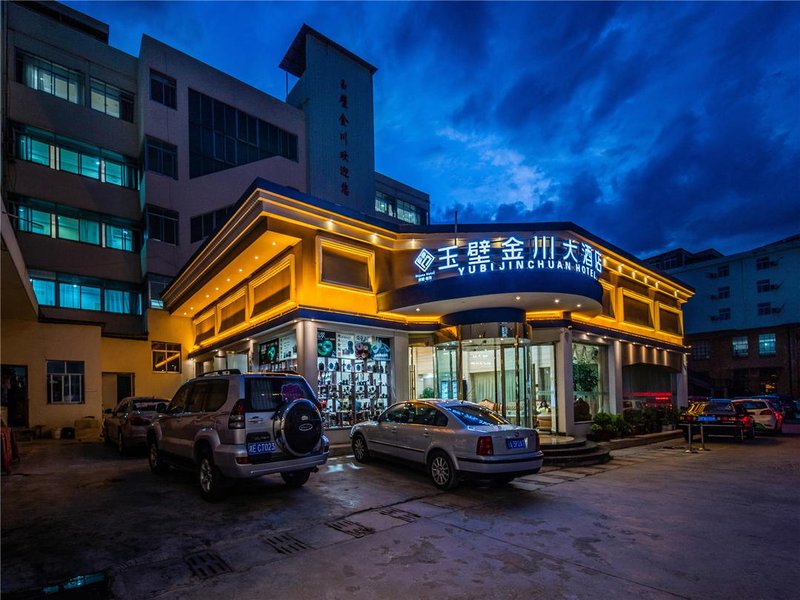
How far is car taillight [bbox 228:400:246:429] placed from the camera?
741 cm

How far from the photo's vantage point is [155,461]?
391 inches

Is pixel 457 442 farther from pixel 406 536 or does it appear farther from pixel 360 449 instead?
pixel 360 449

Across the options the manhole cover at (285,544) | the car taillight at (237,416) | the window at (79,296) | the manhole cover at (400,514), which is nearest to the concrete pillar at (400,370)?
the manhole cover at (400,514)

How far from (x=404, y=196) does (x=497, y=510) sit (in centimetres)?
4126

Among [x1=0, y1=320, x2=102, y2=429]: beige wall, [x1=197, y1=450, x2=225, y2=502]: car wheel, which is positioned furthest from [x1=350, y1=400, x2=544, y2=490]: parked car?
[x1=0, y1=320, x2=102, y2=429]: beige wall

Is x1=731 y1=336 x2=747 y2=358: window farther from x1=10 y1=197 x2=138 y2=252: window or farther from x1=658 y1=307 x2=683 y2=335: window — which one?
x1=10 y1=197 x2=138 y2=252: window

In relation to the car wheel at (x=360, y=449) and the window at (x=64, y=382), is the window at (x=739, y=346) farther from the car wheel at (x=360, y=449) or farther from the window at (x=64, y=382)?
the window at (x=64, y=382)

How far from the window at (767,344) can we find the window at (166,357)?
42.4 meters

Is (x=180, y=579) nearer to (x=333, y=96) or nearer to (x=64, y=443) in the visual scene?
(x=64, y=443)

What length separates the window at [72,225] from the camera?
23.9 meters

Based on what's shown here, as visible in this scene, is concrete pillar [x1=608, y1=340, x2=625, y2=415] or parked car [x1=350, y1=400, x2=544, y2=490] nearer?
parked car [x1=350, y1=400, x2=544, y2=490]

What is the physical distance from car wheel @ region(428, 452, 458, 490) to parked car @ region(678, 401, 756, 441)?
10.9 m

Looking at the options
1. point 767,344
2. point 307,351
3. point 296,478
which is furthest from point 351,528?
point 767,344

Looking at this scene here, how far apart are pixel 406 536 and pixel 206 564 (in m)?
2.32
